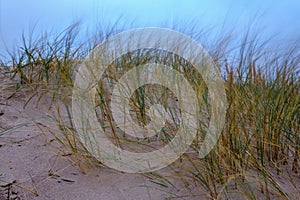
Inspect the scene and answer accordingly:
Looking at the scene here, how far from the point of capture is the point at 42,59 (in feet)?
9.38

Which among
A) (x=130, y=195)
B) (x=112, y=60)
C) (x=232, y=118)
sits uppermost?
(x=112, y=60)

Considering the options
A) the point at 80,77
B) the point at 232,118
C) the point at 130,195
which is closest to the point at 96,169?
the point at 130,195

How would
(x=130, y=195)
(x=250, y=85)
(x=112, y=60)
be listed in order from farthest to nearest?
(x=112, y=60)
(x=250, y=85)
(x=130, y=195)

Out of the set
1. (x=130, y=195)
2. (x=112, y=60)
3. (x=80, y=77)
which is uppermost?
(x=112, y=60)

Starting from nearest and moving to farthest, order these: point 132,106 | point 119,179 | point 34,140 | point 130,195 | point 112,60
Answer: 1. point 130,195
2. point 119,179
3. point 34,140
4. point 132,106
5. point 112,60

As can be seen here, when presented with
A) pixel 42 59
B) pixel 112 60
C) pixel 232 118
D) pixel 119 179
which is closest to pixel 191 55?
pixel 112 60

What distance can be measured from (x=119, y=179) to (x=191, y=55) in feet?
5.33

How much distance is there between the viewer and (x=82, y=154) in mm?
1663

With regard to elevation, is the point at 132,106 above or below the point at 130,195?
above

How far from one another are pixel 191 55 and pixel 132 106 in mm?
1018

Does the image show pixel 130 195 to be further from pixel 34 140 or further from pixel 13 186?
pixel 34 140

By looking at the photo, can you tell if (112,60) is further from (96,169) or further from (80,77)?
(96,169)

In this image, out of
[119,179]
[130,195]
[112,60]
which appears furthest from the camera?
[112,60]

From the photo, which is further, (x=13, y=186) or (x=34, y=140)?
(x=34, y=140)
